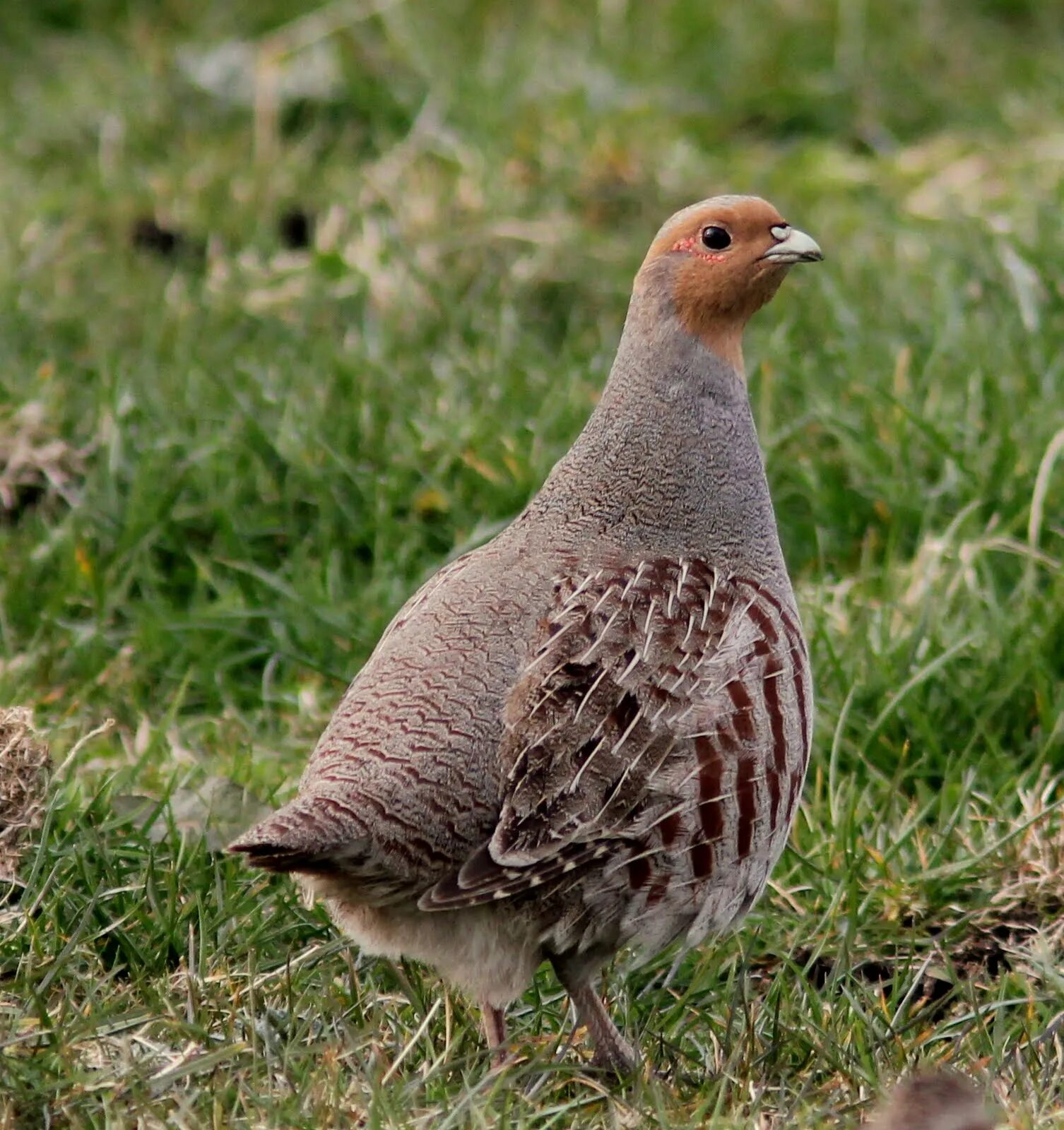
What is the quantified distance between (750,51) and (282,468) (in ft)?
12.0

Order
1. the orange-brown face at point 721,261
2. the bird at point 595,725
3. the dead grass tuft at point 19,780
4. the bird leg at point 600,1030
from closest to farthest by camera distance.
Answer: the bird at point 595,725, the bird leg at point 600,1030, the dead grass tuft at point 19,780, the orange-brown face at point 721,261

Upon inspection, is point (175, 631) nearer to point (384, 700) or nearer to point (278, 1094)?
point (384, 700)

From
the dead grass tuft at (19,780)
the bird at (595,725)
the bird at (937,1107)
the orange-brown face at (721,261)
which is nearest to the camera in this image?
the bird at (937,1107)

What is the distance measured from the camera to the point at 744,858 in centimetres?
337

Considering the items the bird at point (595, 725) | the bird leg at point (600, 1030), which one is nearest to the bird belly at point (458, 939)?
the bird at point (595, 725)

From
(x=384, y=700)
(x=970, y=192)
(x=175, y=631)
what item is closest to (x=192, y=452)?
(x=175, y=631)

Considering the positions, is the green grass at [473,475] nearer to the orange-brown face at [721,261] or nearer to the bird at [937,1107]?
the bird at [937,1107]

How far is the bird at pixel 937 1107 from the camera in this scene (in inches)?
102

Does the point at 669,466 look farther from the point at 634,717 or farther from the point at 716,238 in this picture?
the point at 634,717

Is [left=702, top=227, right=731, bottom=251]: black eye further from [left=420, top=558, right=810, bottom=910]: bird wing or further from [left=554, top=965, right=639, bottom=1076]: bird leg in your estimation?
[left=554, top=965, right=639, bottom=1076]: bird leg

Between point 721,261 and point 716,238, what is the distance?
0.18 ft

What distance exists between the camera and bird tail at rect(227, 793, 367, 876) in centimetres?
290

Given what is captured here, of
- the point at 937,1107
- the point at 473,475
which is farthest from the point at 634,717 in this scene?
the point at 473,475

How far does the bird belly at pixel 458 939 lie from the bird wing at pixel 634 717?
12 centimetres
